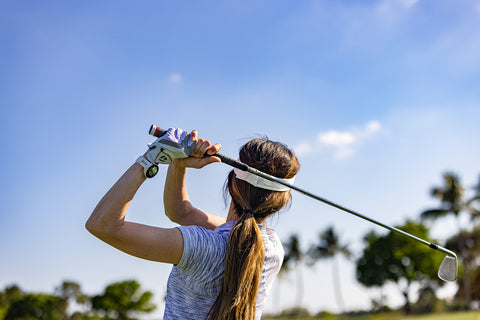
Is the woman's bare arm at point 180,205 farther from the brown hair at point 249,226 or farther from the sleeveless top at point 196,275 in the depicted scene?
the sleeveless top at point 196,275

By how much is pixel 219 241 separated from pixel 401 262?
4888 centimetres

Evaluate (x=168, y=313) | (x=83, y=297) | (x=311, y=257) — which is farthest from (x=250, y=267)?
(x=83, y=297)

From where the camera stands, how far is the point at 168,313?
7.42 feet

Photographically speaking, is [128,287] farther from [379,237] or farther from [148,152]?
[148,152]

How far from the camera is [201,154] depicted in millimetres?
2426

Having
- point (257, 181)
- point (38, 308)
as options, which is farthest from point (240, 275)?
point (38, 308)

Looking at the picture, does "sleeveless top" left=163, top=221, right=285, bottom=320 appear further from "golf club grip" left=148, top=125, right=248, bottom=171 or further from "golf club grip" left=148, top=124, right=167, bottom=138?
"golf club grip" left=148, top=124, right=167, bottom=138

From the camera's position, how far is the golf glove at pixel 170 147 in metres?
2.23

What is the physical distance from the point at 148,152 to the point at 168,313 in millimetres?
814

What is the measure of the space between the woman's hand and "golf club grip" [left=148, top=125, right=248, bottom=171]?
63mm

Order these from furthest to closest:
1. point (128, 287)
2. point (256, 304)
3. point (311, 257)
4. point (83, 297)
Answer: point (83, 297), point (128, 287), point (311, 257), point (256, 304)

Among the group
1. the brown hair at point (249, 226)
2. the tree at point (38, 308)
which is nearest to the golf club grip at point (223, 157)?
the brown hair at point (249, 226)

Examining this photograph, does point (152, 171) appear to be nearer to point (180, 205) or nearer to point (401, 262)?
point (180, 205)

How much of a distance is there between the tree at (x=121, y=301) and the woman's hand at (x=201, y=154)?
62.4 metres
